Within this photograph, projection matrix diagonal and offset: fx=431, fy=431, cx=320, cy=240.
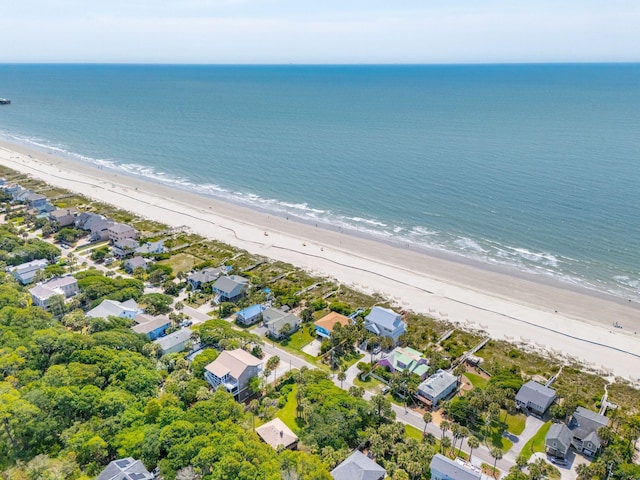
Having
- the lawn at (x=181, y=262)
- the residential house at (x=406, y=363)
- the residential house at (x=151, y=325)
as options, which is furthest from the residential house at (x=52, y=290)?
the residential house at (x=406, y=363)

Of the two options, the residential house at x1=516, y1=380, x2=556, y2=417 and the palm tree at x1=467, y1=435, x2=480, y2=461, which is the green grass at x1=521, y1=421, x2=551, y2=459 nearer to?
the residential house at x1=516, y1=380, x2=556, y2=417

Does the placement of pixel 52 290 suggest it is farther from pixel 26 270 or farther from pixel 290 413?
pixel 290 413

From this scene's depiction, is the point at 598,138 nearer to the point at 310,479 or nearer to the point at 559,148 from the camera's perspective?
the point at 559,148

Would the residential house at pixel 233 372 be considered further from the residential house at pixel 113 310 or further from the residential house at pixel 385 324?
the residential house at pixel 113 310

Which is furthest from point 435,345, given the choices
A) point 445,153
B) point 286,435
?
point 445,153

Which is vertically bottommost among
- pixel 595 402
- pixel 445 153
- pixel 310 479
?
pixel 595 402

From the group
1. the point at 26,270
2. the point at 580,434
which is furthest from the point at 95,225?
the point at 580,434
